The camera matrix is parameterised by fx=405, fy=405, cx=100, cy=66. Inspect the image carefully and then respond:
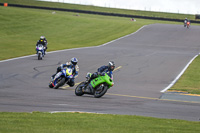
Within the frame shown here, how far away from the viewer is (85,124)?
9461mm

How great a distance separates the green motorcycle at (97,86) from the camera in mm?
15805

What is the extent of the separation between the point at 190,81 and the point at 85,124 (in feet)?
49.2

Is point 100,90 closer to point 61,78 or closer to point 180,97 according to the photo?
point 61,78

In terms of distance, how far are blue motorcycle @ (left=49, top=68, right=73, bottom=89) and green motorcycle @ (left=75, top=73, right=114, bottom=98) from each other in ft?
6.27

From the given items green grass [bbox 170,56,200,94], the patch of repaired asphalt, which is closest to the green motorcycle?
the patch of repaired asphalt

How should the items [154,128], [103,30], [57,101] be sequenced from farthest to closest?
[103,30]
[57,101]
[154,128]

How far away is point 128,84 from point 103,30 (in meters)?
39.3

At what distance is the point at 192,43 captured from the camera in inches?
1988

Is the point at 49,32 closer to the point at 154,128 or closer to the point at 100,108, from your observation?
the point at 100,108

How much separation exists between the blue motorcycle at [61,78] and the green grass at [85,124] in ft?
23.3

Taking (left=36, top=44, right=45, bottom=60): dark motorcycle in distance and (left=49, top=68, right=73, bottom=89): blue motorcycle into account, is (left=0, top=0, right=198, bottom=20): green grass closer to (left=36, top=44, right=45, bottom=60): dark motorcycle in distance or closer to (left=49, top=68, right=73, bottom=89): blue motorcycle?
(left=36, top=44, right=45, bottom=60): dark motorcycle in distance

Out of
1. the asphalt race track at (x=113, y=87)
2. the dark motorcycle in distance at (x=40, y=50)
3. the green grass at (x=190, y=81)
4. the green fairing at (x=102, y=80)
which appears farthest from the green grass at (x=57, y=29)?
the green fairing at (x=102, y=80)

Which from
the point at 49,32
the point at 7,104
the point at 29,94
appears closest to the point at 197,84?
the point at 29,94

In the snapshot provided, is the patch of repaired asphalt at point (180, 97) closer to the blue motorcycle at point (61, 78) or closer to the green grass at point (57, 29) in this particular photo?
the blue motorcycle at point (61, 78)
